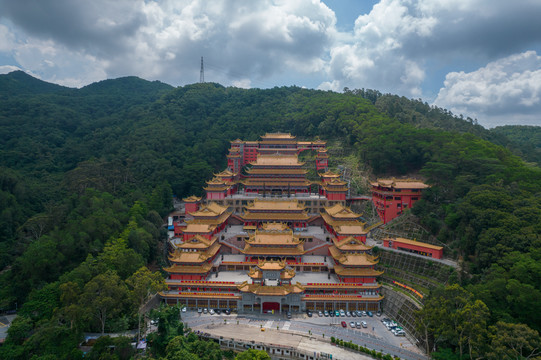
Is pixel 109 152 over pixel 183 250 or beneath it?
over

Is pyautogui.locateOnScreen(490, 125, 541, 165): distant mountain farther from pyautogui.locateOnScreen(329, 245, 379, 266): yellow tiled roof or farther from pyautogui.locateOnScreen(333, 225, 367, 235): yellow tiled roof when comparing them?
pyautogui.locateOnScreen(329, 245, 379, 266): yellow tiled roof

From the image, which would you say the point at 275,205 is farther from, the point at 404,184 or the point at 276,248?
the point at 404,184

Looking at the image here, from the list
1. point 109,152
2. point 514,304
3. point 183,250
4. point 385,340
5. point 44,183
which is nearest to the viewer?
point 514,304

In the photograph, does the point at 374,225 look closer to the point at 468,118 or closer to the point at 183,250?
the point at 183,250

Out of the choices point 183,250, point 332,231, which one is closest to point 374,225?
point 332,231

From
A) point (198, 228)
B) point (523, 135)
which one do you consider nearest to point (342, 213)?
point (198, 228)

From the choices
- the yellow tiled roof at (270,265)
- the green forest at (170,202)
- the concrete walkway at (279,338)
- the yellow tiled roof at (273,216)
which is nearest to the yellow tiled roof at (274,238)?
the yellow tiled roof at (270,265)
